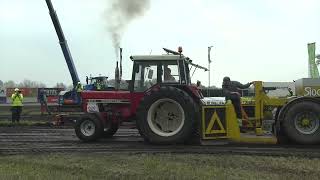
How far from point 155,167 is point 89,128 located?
5.38m

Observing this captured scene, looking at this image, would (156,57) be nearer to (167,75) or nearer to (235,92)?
(167,75)

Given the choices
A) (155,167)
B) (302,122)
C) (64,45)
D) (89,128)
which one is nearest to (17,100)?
(64,45)

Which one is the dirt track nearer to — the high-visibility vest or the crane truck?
the high-visibility vest

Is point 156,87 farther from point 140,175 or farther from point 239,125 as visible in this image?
point 140,175

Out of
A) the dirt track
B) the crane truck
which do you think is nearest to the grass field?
the dirt track

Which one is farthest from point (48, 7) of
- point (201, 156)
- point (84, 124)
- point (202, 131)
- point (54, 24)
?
point (201, 156)

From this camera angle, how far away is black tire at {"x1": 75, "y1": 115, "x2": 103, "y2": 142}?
14565 mm

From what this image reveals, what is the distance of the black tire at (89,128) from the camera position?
1456cm

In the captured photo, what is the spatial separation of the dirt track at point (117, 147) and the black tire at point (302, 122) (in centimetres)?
26

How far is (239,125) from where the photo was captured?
13414mm

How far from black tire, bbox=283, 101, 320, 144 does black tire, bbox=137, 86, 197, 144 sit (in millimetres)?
2206

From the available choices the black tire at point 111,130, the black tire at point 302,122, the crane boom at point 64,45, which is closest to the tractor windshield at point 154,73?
the black tire at point 111,130

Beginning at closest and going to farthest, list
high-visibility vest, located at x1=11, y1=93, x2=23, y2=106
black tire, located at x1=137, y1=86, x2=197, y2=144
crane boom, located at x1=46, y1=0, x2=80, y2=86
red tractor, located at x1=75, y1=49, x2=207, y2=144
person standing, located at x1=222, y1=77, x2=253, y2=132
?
black tire, located at x1=137, y1=86, x2=197, y2=144 → red tractor, located at x1=75, y1=49, x2=207, y2=144 → person standing, located at x1=222, y1=77, x2=253, y2=132 → high-visibility vest, located at x1=11, y1=93, x2=23, y2=106 → crane boom, located at x1=46, y1=0, x2=80, y2=86

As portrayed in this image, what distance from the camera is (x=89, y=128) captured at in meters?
14.8
